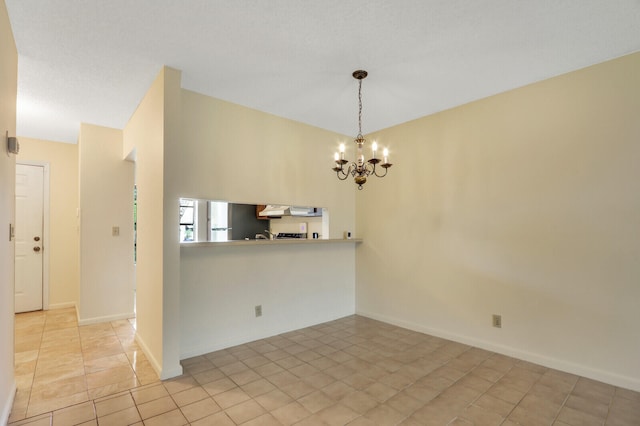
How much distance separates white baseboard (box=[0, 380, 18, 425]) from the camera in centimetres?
186

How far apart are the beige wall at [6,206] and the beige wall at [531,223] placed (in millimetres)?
3569

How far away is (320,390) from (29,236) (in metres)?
4.81

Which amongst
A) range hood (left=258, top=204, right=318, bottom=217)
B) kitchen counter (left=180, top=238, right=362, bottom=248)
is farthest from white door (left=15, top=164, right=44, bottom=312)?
range hood (left=258, top=204, right=318, bottom=217)

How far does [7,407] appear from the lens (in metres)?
1.99

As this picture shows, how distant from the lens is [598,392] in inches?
92.0

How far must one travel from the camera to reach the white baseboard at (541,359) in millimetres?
2410

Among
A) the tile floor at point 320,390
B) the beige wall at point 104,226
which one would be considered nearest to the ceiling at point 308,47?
the beige wall at point 104,226

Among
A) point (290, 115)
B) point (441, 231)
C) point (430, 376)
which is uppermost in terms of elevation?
point (290, 115)

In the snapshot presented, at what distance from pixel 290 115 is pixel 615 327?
11.8ft

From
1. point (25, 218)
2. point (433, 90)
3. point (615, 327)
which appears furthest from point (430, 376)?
point (25, 218)

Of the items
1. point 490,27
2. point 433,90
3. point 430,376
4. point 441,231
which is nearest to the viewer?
point 490,27

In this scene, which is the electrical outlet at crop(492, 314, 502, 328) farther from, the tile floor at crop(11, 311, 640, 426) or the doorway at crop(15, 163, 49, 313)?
the doorway at crop(15, 163, 49, 313)

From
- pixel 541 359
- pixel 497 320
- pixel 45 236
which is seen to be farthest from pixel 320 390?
pixel 45 236

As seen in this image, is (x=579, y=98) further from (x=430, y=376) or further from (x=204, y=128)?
(x=204, y=128)
